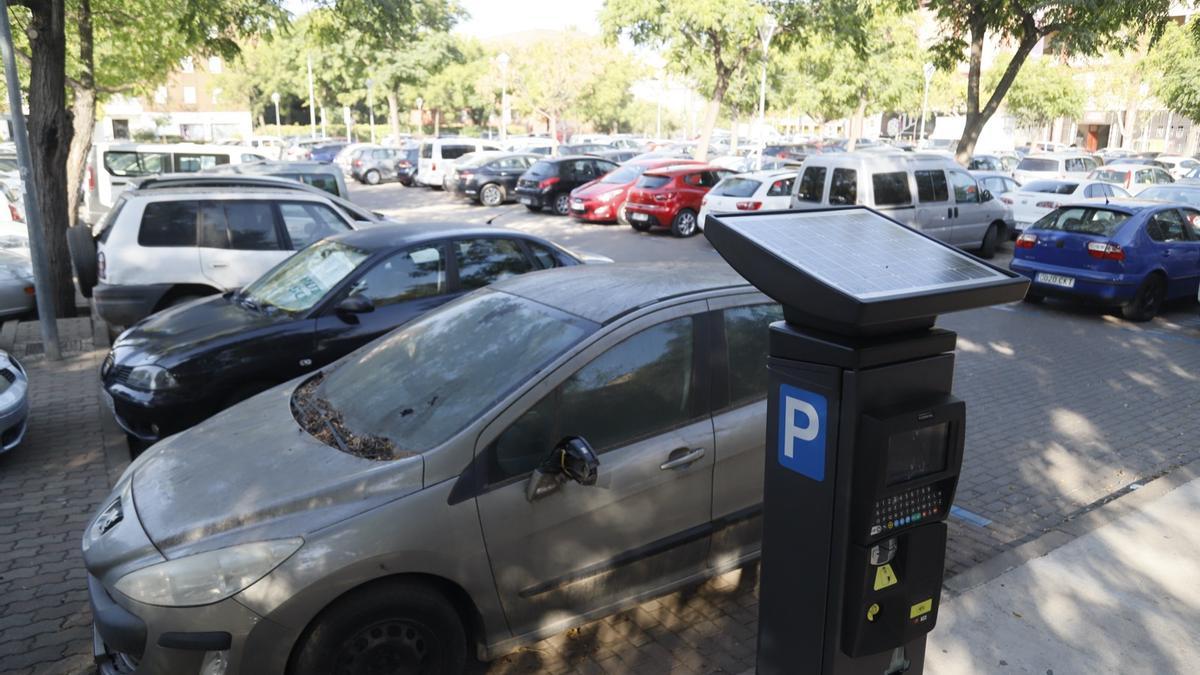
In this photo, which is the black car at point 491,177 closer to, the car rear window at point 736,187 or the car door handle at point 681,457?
the car rear window at point 736,187

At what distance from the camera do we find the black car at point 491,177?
2634 cm

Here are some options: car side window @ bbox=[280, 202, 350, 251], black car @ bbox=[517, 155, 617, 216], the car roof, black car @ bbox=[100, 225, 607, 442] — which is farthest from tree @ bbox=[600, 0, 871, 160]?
the car roof

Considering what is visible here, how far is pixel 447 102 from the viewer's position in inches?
2800

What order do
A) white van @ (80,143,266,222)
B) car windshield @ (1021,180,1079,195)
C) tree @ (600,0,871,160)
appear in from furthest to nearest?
1. tree @ (600,0,871,160)
2. car windshield @ (1021,180,1079,195)
3. white van @ (80,143,266,222)

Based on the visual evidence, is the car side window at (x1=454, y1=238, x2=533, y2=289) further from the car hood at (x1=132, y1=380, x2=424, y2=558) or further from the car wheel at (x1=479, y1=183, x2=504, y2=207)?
the car wheel at (x1=479, y1=183, x2=504, y2=207)

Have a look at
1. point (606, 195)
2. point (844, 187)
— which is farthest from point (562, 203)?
point (844, 187)

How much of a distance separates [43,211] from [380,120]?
7295 centimetres

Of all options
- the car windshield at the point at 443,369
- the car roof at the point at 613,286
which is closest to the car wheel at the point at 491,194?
the car roof at the point at 613,286

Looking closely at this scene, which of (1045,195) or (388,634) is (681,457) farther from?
(1045,195)

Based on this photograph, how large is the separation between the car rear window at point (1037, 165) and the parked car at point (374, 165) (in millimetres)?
21611

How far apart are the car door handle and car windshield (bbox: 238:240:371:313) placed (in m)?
3.42

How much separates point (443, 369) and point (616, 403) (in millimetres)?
833

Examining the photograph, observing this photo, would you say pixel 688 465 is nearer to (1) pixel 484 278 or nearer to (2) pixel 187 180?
(1) pixel 484 278

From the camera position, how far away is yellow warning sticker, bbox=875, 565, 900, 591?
2.57 metres
